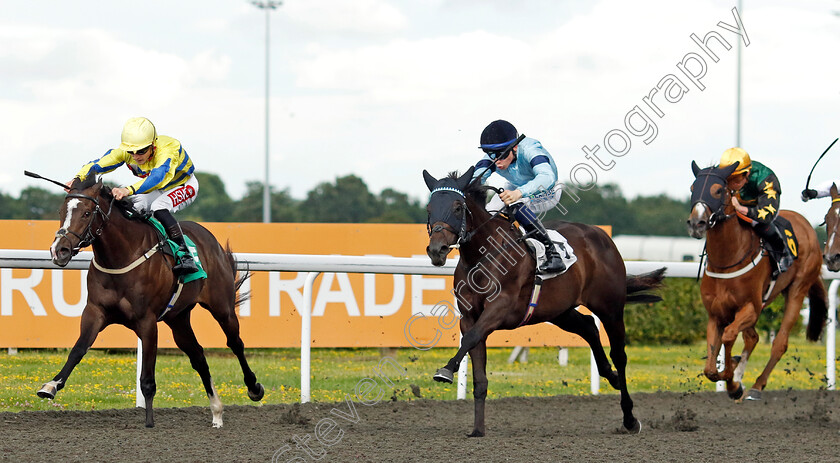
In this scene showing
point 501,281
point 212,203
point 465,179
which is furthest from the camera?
point 212,203

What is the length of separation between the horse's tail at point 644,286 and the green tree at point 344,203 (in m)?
29.7

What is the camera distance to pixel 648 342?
12.5 metres

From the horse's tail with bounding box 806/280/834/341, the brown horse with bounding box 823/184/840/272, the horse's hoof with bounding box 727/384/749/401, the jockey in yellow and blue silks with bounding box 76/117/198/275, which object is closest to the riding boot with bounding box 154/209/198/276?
the jockey in yellow and blue silks with bounding box 76/117/198/275

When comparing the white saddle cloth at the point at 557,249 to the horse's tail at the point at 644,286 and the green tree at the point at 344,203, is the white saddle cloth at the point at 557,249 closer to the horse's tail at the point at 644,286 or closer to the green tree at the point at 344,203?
the horse's tail at the point at 644,286

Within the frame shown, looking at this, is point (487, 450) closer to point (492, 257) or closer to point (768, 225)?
point (492, 257)

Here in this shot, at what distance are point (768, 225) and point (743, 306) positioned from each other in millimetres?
579

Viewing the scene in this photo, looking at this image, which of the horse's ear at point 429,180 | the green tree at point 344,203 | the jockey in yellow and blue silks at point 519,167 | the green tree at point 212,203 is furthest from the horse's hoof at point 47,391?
the green tree at point 344,203

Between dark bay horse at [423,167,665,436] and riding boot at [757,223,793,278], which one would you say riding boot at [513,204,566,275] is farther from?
riding boot at [757,223,793,278]

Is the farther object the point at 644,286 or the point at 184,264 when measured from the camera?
the point at 644,286

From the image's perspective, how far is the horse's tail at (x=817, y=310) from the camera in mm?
7156

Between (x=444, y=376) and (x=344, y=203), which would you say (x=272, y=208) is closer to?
(x=344, y=203)

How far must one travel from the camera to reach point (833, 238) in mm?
5633

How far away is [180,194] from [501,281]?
6.76ft

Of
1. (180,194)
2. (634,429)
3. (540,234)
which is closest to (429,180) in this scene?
(540,234)
